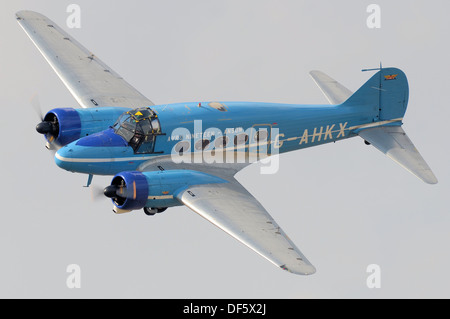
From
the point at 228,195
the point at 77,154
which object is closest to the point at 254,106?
the point at 228,195

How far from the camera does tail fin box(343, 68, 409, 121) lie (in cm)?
3994

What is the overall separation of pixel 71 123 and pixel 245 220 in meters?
8.43

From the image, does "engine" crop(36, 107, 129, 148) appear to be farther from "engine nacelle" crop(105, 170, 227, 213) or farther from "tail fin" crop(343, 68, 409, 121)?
"tail fin" crop(343, 68, 409, 121)

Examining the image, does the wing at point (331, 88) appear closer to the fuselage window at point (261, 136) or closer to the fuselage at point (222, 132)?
the fuselage at point (222, 132)

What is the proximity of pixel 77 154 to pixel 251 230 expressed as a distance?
7.37m

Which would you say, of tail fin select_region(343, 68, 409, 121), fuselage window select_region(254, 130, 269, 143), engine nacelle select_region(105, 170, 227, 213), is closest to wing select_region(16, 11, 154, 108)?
fuselage window select_region(254, 130, 269, 143)

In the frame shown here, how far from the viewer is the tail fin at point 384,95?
3994 centimetres

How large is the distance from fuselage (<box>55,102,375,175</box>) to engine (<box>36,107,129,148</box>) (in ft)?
4.34

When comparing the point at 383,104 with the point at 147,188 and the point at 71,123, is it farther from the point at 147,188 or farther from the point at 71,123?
the point at 71,123

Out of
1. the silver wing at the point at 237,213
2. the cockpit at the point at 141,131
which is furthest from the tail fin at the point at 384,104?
the cockpit at the point at 141,131

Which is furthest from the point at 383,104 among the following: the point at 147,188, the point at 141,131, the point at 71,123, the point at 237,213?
the point at 71,123

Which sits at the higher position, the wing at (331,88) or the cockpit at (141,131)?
the wing at (331,88)

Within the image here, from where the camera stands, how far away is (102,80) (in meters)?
41.3

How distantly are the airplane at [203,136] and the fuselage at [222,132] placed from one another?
0.04m
